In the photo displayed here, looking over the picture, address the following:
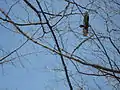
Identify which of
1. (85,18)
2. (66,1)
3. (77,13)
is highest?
(66,1)

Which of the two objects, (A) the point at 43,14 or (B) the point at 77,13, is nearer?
(A) the point at 43,14

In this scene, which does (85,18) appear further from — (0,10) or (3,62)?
(3,62)

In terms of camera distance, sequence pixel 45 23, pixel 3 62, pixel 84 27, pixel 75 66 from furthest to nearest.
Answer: pixel 3 62
pixel 75 66
pixel 45 23
pixel 84 27

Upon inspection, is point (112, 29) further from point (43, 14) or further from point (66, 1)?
point (43, 14)

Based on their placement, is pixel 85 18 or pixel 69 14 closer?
pixel 85 18

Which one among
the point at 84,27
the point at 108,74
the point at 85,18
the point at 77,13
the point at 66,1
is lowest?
the point at 108,74

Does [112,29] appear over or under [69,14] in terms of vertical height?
over

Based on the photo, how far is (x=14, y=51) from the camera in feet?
10.00

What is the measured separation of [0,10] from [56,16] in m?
0.81

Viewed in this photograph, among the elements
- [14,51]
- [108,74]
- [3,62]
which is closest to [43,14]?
[14,51]

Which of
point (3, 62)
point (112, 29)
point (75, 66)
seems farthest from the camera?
point (112, 29)

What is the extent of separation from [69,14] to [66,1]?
194 millimetres

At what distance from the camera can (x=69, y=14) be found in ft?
10.0

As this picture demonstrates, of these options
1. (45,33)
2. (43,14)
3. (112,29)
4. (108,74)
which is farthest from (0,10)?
(112,29)
